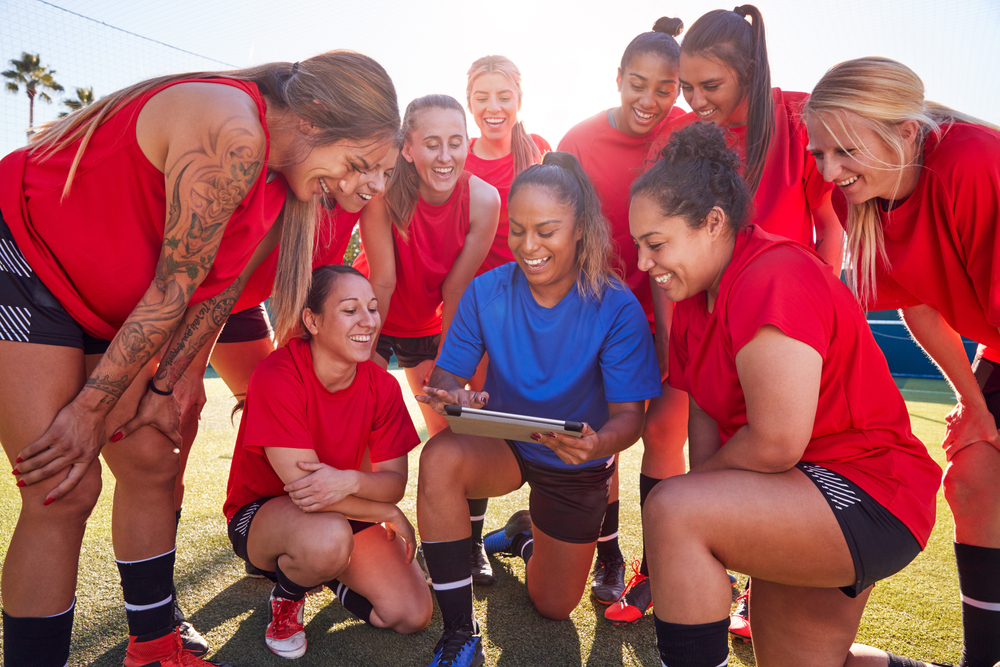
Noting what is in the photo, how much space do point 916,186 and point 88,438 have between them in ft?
8.16

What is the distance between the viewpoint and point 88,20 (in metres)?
12.1

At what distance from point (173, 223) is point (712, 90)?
1.99m

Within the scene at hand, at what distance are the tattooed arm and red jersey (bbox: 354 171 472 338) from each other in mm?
1307

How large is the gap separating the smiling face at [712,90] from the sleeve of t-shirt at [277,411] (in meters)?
1.86

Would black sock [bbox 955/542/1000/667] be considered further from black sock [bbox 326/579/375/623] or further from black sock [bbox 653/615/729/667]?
black sock [bbox 326/579/375/623]

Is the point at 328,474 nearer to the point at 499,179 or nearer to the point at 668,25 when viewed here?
the point at 499,179

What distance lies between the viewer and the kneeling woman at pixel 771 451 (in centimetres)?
147

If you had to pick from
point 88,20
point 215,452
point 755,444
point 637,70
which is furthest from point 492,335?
point 88,20

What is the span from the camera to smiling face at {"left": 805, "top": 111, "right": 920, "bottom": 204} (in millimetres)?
1827

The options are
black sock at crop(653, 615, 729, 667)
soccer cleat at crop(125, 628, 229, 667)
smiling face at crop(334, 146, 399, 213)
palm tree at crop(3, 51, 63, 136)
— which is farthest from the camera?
palm tree at crop(3, 51, 63, 136)

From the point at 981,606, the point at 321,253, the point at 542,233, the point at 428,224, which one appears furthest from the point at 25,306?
the point at 981,606

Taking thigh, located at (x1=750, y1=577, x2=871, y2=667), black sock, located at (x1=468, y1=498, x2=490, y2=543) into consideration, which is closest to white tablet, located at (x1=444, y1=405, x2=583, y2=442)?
thigh, located at (x1=750, y1=577, x2=871, y2=667)

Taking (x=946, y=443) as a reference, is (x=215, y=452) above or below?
below

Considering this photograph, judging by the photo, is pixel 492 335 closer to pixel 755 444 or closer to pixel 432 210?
pixel 432 210
